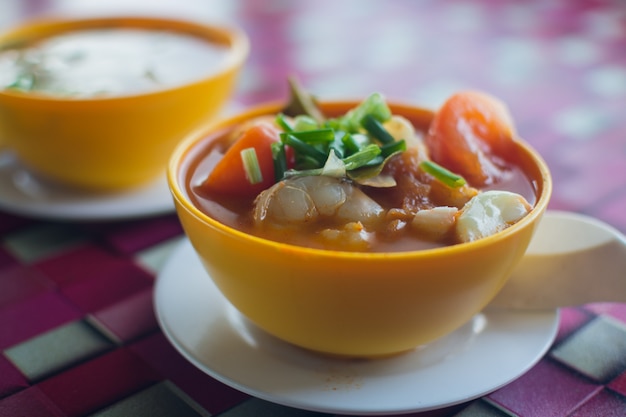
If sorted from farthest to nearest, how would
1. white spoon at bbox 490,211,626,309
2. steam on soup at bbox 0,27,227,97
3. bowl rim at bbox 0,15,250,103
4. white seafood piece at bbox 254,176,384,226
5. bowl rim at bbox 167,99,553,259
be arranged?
bowl rim at bbox 0,15,250,103 < steam on soup at bbox 0,27,227,97 < white spoon at bbox 490,211,626,309 < white seafood piece at bbox 254,176,384,226 < bowl rim at bbox 167,99,553,259

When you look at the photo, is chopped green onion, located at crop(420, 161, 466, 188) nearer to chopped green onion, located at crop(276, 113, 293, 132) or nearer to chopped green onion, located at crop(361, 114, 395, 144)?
chopped green onion, located at crop(361, 114, 395, 144)

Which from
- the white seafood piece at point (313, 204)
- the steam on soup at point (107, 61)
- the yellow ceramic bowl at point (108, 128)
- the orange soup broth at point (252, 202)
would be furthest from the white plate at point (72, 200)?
the white seafood piece at point (313, 204)

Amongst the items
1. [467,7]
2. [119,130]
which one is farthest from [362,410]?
[467,7]

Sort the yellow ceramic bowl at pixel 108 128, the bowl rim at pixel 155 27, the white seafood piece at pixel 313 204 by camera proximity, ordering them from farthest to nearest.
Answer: the bowl rim at pixel 155 27 → the yellow ceramic bowl at pixel 108 128 → the white seafood piece at pixel 313 204

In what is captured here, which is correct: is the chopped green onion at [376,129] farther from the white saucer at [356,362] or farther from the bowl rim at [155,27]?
the bowl rim at [155,27]

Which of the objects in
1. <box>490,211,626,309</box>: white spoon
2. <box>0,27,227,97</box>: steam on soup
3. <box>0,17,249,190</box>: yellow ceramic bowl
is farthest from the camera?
<box>0,27,227,97</box>: steam on soup

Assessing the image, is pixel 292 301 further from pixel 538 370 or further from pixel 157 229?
pixel 157 229

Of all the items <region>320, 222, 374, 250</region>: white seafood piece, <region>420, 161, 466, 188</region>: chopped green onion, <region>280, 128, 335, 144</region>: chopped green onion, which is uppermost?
<region>280, 128, 335, 144</region>: chopped green onion

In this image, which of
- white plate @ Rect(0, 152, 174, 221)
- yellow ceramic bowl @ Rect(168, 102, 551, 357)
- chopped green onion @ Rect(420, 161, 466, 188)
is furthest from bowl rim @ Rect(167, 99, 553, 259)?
white plate @ Rect(0, 152, 174, 221)
